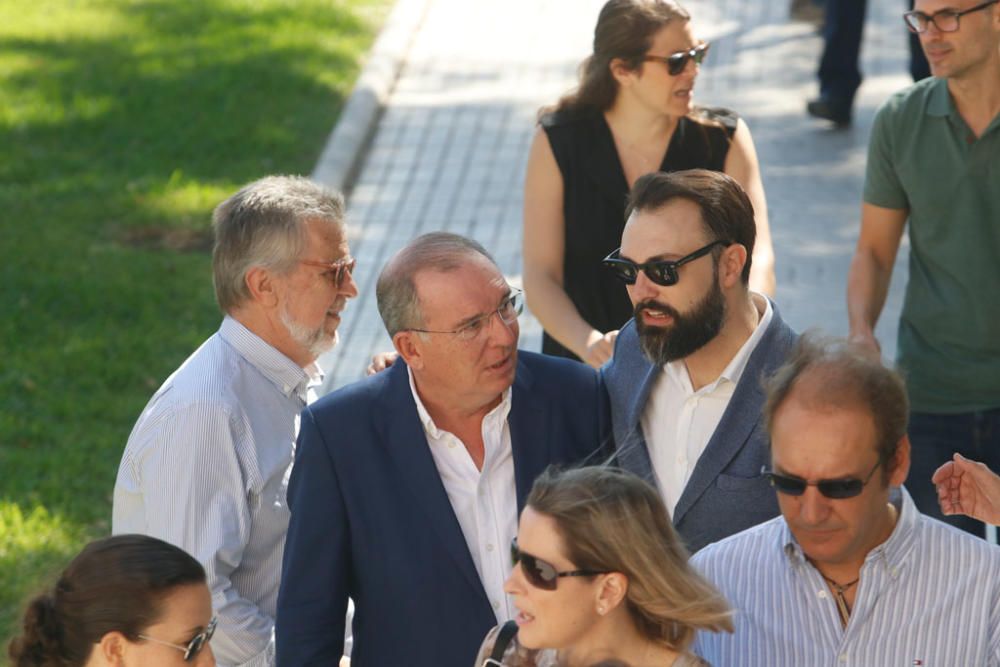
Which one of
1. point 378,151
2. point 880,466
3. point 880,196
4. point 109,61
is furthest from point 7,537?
point 109,61

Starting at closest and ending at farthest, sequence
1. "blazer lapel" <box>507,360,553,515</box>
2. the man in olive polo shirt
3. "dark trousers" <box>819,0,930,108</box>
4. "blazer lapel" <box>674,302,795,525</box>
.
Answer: "blazer lapel" <box>674,302,795,525</box>
"blazer lapel" <box>507,360,553,515</box>
the man in olive polo shirt
"dark trousers" <box>819,0,930,108</box>

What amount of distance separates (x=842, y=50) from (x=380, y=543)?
7724mm

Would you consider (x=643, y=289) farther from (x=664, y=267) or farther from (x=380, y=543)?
(x=380, y=543)

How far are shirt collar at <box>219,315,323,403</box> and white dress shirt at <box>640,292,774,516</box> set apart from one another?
3.42 feet

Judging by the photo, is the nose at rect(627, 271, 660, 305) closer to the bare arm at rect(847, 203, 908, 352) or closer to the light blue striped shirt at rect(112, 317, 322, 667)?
the light blue striped shirt at rect(112, 317, 322, 667)

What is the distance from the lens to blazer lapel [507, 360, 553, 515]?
4105 mm

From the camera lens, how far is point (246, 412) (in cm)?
442

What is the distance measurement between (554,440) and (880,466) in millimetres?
915

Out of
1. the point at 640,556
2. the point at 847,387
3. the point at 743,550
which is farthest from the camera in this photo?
the point at 743,550

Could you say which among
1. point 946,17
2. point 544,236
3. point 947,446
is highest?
point 946,17

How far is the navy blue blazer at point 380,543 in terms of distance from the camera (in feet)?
13.3

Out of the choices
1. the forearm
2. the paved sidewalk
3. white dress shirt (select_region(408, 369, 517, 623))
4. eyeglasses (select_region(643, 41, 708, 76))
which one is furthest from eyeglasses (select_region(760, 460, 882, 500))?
the paved sidewalk

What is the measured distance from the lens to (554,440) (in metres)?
4.16

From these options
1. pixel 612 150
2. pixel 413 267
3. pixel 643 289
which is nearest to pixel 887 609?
pixel 643 289
